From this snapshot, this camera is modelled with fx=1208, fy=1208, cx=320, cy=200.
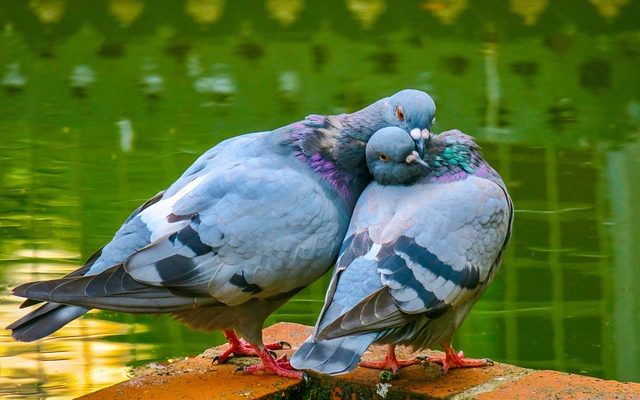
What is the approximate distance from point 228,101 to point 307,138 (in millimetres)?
4838

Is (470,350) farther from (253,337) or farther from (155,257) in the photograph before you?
(155,257)

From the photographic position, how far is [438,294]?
344 cm

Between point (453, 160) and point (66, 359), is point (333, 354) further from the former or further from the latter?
point (66, 359)

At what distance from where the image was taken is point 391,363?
3.72m

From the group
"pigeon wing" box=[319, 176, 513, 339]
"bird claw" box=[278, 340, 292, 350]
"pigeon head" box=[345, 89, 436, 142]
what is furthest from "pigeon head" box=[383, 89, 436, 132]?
"bird claw" box=[278, 340, 292, 350]

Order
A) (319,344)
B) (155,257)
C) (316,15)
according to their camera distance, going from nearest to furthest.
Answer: (319,344) → (155,257) → (316,15)

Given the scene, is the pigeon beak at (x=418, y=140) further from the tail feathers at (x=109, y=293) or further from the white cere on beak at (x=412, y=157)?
the tail feathers at (x=109, y=293)

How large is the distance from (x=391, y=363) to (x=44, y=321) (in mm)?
1057

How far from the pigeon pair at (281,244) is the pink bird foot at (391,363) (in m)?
0.14

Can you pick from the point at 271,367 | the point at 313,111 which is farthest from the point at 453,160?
the point at 313,111

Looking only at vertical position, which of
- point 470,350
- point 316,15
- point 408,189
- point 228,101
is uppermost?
point 316,15

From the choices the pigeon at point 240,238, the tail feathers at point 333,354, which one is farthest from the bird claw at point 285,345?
the tail feathers at point 333,354

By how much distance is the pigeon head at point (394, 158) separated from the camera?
3652 millimetres

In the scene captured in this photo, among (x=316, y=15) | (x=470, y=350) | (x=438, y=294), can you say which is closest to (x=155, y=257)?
(x=438, y=294)
